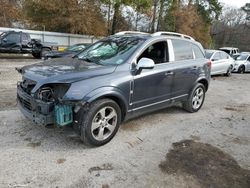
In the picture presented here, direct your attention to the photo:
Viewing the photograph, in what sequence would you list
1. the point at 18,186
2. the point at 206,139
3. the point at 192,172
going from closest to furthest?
the point at 18,186
the point at 192,172
the point at 206,139

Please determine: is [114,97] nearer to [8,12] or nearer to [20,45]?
[20,45]

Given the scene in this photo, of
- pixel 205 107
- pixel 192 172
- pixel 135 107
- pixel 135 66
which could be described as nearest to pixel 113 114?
pixel 135 107

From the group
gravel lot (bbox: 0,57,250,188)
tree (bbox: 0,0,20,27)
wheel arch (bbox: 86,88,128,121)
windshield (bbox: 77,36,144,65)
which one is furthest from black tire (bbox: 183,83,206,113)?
tree (bbox: 0,0,20,27)

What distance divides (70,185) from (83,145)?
1008mm

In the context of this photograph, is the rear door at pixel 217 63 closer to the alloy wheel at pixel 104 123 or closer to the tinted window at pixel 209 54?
the tinted window at pixel 209 54

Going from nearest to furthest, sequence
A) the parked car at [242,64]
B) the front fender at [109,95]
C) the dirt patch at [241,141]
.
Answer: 1. the front fender at [109,95]
2. the dirt patch at [241,141]
3. the parked car at [242,64]

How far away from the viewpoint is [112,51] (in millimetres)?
4570

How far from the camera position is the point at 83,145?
3939 millimetres

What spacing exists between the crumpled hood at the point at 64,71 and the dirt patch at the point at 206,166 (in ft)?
5.41

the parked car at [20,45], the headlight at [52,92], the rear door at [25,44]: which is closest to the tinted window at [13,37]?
the parked car at [20,45]

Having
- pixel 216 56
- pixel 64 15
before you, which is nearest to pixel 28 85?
pixel 216 56

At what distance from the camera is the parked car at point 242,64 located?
1655cm

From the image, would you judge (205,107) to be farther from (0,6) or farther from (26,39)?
(0,6)

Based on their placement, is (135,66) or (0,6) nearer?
(135,66)
